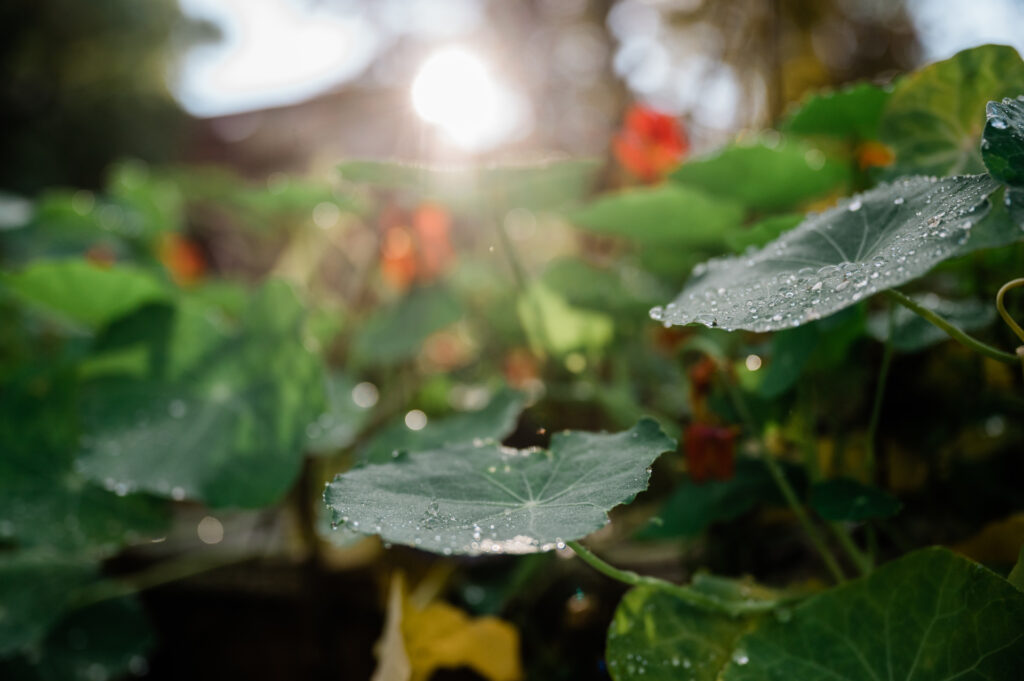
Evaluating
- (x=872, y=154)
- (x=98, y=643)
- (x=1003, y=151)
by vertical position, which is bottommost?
(x=98, y=643)

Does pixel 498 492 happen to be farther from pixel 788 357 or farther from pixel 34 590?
pixel 34 590

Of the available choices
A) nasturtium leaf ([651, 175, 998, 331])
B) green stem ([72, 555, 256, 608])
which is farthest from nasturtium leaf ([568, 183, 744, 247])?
green stem ([72, 555, 256, 608])

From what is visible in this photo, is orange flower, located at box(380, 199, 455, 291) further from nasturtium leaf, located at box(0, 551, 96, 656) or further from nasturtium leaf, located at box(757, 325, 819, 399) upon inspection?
nasturtium leaf, located at box(757, 325, 819, 399)

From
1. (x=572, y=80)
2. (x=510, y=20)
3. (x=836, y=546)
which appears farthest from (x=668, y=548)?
(x=510, y=20)

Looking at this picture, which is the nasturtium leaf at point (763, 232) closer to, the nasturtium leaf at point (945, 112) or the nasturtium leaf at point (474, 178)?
the nasturtium leaf at point (945, 112)

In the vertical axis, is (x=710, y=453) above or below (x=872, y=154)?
below

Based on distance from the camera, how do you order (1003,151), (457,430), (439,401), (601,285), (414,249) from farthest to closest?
(414,249) < (439,401) < (601,285) < (457,430) < (1003,151)

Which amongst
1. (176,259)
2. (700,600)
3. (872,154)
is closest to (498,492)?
(700,600)
